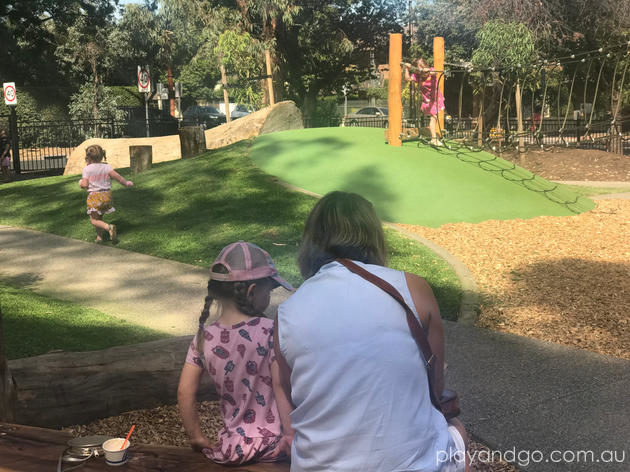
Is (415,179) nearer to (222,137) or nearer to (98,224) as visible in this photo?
(98,224)

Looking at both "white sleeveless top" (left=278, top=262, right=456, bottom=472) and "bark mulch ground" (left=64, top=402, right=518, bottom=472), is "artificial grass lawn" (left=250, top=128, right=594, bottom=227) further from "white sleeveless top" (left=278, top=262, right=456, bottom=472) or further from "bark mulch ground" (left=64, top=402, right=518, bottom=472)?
"white sleeveless top" (left=278, top=262, right=456, bottom=472)

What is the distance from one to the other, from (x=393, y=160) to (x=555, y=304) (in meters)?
5.91

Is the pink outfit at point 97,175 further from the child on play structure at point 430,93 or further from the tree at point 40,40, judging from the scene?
the tree at point 40,40

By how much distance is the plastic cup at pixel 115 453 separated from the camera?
268 cm

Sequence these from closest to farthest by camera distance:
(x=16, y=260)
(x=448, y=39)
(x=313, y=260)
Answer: (x=313, y=260), (x=16, y=260), (x=448, y=39)

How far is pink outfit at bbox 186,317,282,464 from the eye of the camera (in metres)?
2.70

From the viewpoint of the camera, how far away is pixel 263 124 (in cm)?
1638

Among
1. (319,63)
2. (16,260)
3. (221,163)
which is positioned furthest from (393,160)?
(319,63)

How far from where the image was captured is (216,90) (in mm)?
83062

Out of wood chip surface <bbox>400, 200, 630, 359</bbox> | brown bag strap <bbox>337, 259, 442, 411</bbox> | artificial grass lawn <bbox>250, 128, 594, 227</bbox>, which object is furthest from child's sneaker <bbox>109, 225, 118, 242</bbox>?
brown bag strap <bbox>337, 259, 442, 411</bbox>

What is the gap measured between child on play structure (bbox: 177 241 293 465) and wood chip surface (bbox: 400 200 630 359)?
3.92 m

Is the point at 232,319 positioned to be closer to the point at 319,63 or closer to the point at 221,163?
the point at 221,163

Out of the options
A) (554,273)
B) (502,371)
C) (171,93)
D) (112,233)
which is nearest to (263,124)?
(112,233)

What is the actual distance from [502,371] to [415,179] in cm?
705
